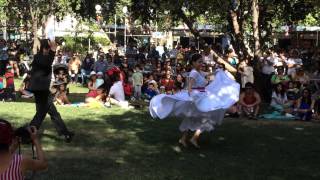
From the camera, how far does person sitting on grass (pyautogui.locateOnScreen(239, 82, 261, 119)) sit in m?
14.8

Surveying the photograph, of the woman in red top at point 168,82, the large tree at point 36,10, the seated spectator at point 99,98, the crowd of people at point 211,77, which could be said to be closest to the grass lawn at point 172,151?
the crowd of people at point 211,77

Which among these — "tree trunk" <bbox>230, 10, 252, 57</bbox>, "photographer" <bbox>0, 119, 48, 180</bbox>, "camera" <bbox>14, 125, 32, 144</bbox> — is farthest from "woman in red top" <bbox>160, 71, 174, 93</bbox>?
"camera" <bbox>14, 125, 32, 144</bbox>

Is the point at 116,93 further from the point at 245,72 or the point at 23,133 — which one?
the point at 23,133

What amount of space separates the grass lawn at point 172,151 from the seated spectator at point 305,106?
118 cm

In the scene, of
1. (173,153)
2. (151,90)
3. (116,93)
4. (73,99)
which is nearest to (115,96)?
(116,93)

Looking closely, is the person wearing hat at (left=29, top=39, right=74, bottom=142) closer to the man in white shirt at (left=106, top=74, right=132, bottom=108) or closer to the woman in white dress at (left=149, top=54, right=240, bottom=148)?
the woman in white dress at (left=149, top=54, right=240, bottom=148)

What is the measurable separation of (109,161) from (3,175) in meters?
4.90

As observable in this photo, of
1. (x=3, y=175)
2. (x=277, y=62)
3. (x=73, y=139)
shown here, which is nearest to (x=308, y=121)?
(x=73, y=139)

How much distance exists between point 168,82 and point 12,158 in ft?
55.9

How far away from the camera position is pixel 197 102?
983cm

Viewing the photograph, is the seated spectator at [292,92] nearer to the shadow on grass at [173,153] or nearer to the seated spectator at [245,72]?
the seated spectator at [245,72]

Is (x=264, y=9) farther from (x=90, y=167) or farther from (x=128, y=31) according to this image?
(x=128, y=31)

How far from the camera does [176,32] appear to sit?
52.5 metres

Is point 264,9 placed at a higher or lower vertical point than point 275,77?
higher
